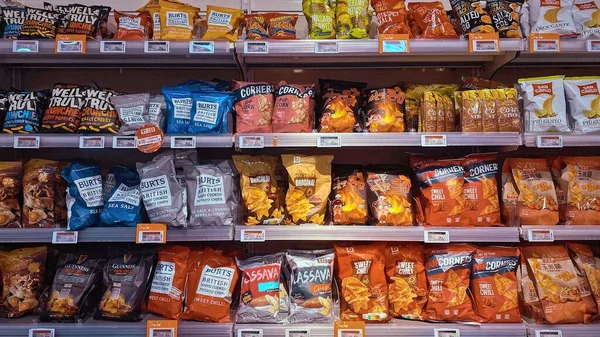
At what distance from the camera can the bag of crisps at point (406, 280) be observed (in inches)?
80.4

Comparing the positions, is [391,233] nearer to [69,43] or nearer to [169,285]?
[169,285]

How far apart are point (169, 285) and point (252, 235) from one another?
0.47 meters

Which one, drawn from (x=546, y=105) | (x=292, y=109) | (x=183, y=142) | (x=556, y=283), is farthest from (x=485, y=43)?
(x=183, y=142)

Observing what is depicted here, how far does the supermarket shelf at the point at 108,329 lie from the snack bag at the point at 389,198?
85 cm

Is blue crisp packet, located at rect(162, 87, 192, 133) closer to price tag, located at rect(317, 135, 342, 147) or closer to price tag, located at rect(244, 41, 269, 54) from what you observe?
price tag, located at rect(244, 41, 269, 54)

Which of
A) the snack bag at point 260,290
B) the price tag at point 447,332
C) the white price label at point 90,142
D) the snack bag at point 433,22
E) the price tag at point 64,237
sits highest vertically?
the snack bag at point 433,22

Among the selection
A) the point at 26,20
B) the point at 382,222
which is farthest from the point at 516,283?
the point at 26,20

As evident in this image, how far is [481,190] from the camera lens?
2.10 meters

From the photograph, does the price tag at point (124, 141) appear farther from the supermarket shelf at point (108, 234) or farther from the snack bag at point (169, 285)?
the snack bag at point (169, 285)

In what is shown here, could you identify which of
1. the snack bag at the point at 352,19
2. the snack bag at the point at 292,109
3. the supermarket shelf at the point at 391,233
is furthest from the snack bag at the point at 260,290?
the snack bag at the point at 352,19

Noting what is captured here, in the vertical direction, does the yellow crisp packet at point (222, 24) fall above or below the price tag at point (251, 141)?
above

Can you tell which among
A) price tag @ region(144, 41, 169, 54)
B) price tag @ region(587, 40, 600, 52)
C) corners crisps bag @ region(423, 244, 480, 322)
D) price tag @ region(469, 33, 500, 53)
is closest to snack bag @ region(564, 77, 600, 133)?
price tag @ region(587, 40, 600, 52)

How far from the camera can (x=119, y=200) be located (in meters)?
2.07

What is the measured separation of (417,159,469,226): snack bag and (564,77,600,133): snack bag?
0.57 meters
